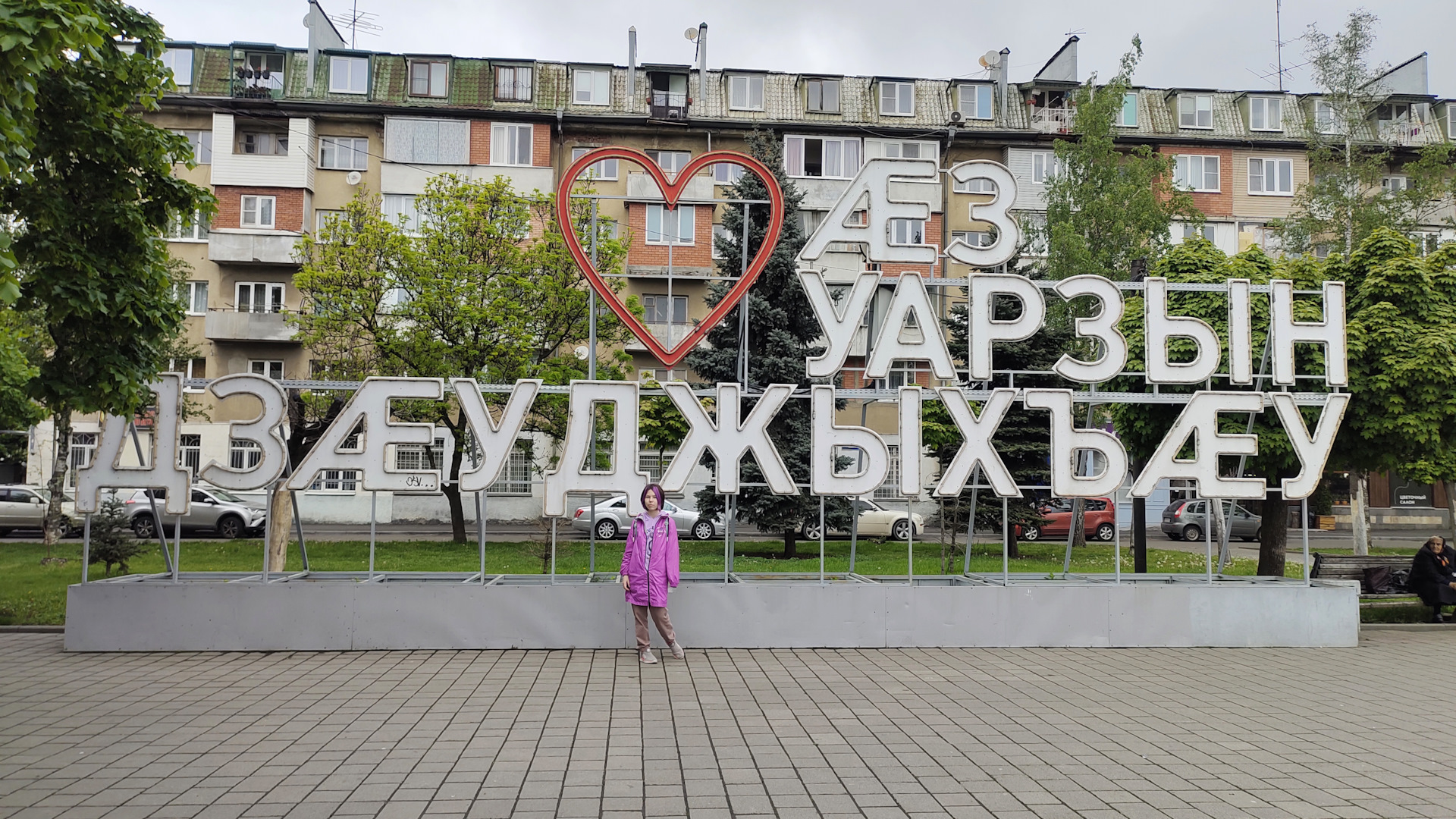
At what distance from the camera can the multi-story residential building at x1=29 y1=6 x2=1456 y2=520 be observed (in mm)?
35719

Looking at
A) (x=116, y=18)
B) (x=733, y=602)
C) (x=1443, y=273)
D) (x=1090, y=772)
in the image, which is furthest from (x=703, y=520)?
(x=1090, y=772)

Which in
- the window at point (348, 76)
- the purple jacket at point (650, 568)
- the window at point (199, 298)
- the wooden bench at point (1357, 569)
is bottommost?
the wooden bench at point (1357, 569)

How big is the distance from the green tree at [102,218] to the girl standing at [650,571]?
559 centimetres

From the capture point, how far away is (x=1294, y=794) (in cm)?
629

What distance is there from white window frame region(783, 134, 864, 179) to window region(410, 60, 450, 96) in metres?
12.7

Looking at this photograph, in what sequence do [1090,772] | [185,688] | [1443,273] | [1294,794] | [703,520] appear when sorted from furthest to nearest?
[703,520] → [1443,273] → [185,688] → [1090,772] → [1294,794]

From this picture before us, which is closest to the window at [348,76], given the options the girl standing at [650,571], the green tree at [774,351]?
the green tree at [774,351]

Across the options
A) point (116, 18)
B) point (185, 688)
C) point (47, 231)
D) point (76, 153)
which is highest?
point (116, 18)

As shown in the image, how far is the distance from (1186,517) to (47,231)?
3460 cm

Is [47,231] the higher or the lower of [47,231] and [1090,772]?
the higher

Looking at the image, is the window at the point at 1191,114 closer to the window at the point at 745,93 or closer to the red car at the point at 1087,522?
the window at the point at 745,93

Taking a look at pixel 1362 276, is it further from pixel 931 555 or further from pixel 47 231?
pixel 47 231

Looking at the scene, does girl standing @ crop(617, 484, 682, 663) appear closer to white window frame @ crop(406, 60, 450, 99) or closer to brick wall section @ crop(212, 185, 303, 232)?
brick wall section @ crop(212, 185, 303, 232)

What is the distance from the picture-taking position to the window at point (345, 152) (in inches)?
1453
